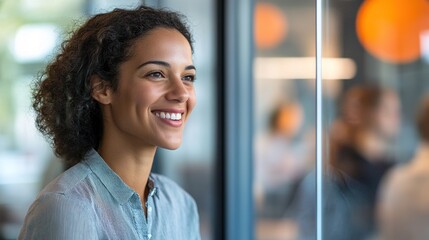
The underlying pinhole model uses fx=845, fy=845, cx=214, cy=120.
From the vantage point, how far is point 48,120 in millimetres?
2193

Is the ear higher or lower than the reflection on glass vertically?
higher

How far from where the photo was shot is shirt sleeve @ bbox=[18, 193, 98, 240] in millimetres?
1749

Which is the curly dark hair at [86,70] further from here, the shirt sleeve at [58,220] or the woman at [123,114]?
the shirt sleeve at [58,220]

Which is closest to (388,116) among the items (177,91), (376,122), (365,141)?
(376,122)

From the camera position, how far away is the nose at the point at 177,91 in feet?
6.44

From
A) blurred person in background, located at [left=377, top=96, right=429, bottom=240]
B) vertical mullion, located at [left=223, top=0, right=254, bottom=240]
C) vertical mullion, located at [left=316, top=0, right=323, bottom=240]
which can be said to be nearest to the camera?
blurred person in background, located at [left=377, top=96, right=429, bottom=240]

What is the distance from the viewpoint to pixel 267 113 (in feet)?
14.8

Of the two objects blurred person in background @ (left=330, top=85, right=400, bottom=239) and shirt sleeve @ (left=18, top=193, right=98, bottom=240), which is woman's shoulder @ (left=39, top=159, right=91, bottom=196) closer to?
shirt sleeve @ (left=18, top=193, right=98, bottom=240)

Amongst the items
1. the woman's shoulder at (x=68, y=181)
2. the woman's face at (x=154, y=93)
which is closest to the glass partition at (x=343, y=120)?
the woman's face at (x=154, y=93)

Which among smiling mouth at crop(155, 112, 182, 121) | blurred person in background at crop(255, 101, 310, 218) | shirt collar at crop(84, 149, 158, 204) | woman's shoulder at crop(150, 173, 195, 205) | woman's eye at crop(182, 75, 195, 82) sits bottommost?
blurred person in background at crop(255, 101, 310, 218)

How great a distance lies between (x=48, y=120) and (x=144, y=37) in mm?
363

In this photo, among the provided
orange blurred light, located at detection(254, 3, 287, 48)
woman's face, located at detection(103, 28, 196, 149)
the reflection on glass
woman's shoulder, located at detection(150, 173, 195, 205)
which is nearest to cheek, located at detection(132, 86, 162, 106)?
woman's face, located at detection(103, 28, 196, 149)

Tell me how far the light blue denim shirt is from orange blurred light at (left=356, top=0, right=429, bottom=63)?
1.46 metres

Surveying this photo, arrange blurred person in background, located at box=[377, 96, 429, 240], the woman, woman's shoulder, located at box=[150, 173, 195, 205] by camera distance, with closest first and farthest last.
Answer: the woman, woman's shoulder, located at box=[150, 173, 195, 205], blurred person in background, located at box=[377, 96, 429, 240]
